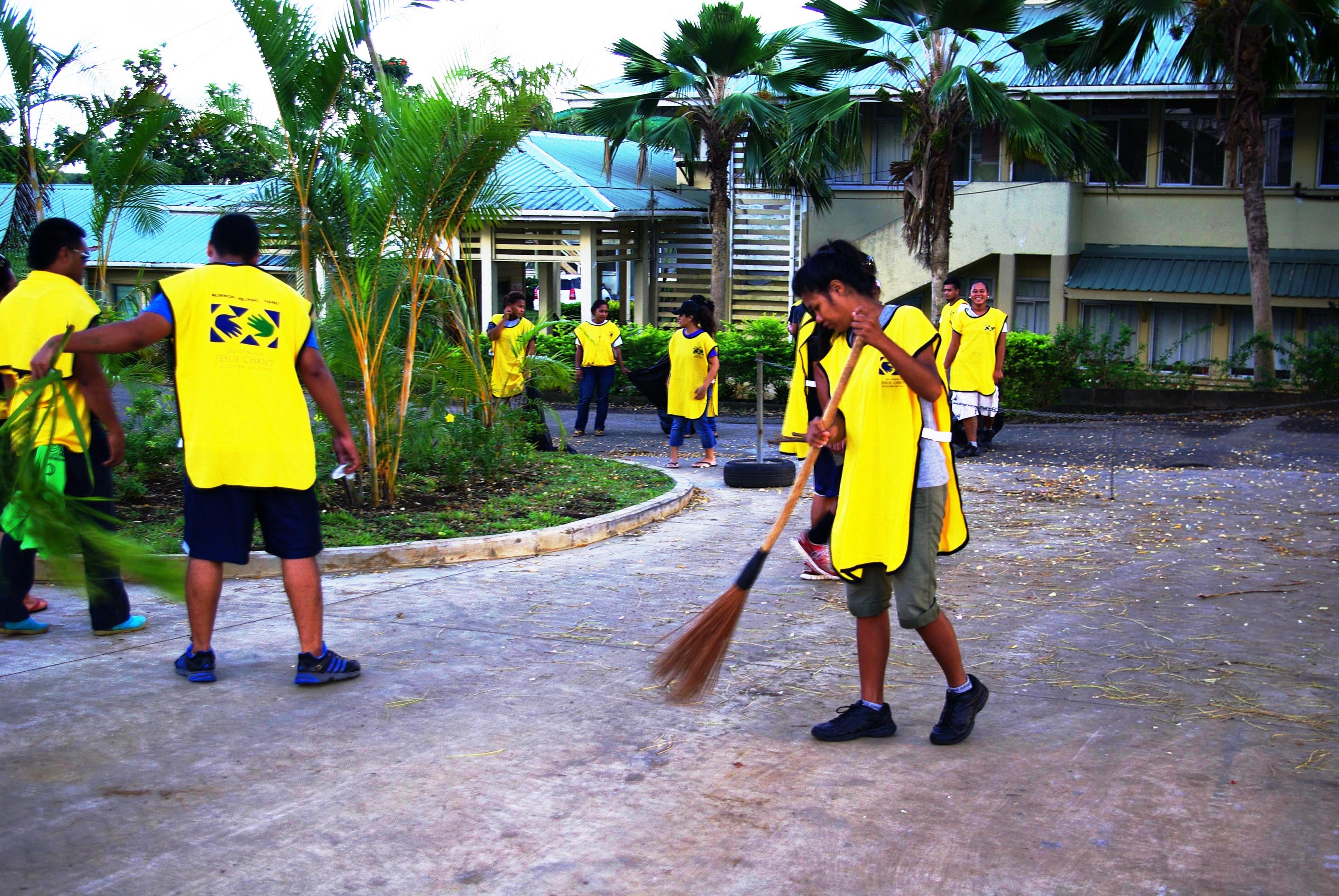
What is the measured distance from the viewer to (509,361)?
13359 mm

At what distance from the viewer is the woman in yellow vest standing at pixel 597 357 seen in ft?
50.0

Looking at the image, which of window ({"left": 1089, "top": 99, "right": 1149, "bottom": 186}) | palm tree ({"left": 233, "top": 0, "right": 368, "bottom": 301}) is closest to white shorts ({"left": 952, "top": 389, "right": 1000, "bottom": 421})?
palm tree ({"left": 233, "top": 0, "right": 368, "bottom": 301})

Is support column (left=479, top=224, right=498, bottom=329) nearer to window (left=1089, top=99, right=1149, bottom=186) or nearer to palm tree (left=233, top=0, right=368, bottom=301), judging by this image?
window (left=1089, top=99, right=1149, bottom=186)

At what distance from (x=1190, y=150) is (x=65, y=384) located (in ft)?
78.5

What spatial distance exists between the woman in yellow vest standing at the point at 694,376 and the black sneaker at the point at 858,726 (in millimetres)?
7689

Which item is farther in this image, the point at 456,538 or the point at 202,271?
the point at 456,538

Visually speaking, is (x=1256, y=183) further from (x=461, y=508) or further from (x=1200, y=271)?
(x=461, y=508)

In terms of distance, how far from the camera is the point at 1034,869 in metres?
3.49

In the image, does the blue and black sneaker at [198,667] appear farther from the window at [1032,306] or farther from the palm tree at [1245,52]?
the window at [1032,306]

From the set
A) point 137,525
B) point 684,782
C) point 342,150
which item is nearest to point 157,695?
point 684,782

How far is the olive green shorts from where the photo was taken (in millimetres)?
4367

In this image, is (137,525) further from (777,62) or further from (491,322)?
(777,62)

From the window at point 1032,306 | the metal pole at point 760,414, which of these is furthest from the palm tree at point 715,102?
the metal pole at point 760,414

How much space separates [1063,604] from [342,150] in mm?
6098
